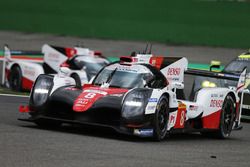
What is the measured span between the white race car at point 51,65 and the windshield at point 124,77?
8.83 metres

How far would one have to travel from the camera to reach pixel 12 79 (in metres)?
22.7

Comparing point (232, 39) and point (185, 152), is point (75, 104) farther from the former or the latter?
point (232, 39)

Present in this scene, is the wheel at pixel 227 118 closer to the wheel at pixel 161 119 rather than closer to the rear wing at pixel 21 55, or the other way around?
the wheel at pixel 161 119

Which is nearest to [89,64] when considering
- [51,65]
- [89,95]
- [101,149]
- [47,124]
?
[51,65]

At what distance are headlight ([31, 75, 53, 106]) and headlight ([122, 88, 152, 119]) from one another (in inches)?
52.3

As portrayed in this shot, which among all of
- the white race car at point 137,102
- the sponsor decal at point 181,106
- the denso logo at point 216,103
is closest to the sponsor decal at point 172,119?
the white race car at point 137,102

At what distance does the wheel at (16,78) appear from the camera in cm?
2245

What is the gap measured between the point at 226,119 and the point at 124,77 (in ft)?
7.75

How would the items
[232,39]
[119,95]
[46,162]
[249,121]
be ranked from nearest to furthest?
[46,162] → [119,95] → [249,121] → [232,39]

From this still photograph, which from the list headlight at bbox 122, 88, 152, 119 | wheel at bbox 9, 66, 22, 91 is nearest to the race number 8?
headlight at bbox 122, 88, 152, 119

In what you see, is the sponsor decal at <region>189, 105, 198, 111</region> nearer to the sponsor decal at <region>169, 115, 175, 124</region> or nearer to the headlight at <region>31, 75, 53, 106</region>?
the sponsor decal at <region>169, 115, 175, 124</region>

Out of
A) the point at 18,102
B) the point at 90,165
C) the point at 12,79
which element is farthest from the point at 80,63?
the point at 90,165

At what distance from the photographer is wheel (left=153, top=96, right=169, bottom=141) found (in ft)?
38.8

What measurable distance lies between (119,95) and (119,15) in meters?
24.4
